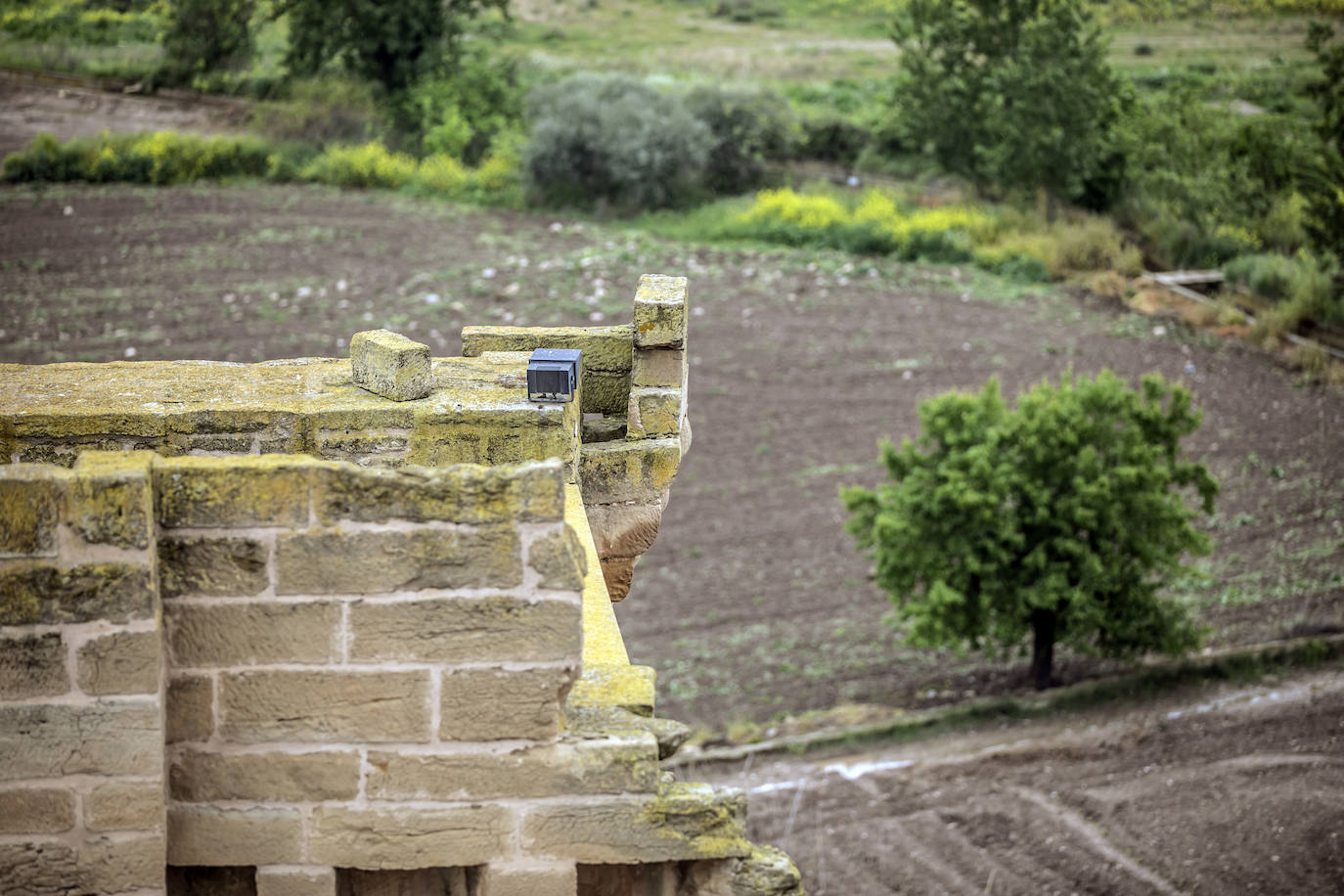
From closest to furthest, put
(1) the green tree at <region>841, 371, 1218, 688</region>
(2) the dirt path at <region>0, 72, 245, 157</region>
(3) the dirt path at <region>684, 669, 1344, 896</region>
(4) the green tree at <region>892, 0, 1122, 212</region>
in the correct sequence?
(3) the dirt path at <region>684, 669, 1344, 896</region> < (1) the green tree at <region>841, 371, 1218, 688</region> < (4) the green tree at <region>892, 0, 1122, 212</region> < (2) the dirt path at <region>0, 72, 245, 157</region>

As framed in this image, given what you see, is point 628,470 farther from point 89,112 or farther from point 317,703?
point 89,112

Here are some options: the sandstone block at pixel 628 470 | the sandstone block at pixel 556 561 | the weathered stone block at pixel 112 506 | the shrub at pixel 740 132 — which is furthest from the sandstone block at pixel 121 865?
the shrub at pixel 740 132

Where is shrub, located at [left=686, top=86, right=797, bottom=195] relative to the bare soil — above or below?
→ above

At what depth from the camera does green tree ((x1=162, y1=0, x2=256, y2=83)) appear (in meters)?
38.7

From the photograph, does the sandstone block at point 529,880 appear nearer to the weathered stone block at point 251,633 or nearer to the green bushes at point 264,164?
the weathered stone block at point 251,633

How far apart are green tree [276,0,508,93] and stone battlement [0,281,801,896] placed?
3754 centimetres

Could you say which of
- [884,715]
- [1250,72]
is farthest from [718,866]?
[1250,72]

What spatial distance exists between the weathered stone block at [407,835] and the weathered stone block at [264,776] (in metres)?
0.08

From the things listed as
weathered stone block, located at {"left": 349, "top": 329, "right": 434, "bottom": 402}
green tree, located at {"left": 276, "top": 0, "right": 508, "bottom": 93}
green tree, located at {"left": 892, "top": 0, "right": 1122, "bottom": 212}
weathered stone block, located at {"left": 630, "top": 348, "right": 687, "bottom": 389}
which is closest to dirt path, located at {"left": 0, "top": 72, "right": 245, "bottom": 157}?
green tree, located at {"left": 276, "top": 0, "right": 508, "bottom": 93}

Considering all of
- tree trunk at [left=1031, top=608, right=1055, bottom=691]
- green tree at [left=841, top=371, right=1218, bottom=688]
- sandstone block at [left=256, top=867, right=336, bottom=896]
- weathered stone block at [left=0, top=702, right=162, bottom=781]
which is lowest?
tree trunk at [left=1031, top=608, right=1055, bottom=691]

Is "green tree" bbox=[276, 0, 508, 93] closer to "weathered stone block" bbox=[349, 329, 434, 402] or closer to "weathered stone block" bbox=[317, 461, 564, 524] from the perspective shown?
"weathered stone block" bbox=[349, 329, 434, 402]

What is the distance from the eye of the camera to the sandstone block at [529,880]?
175 inches

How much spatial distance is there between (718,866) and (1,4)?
38.3 meters

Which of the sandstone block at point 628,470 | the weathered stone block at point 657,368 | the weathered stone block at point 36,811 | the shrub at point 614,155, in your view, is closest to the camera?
the weathered stone block at point 36,811
